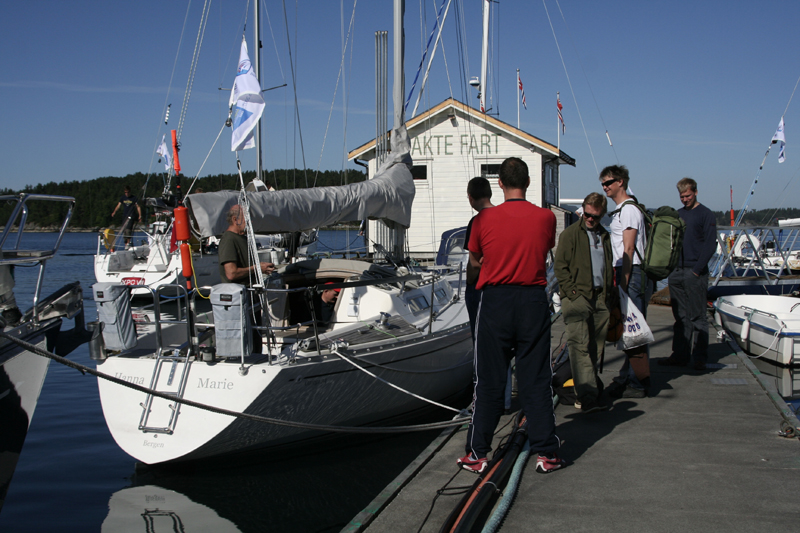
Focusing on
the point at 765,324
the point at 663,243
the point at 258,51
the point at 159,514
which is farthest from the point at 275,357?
the point at 258,51

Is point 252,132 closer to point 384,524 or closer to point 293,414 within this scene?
point 293,414

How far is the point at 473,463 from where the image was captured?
380 cm

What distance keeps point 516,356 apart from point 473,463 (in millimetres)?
751

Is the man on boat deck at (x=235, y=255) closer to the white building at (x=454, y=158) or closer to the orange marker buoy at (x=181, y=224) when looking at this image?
the orange marker buoy at (x=181, y=224)

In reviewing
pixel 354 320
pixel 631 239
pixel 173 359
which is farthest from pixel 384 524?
pixel 354 320

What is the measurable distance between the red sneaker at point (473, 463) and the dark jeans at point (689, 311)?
3.77m

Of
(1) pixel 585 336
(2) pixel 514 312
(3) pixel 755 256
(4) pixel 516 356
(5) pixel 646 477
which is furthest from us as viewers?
(3) pixel 755 256

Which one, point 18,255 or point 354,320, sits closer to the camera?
point 18,255

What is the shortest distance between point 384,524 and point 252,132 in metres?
3.67

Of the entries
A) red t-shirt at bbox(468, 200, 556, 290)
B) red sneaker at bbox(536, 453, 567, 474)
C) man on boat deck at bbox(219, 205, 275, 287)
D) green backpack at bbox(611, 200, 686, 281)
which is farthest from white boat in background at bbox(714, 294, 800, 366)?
man on boat deck at bbox(219, 205, 275, 287)

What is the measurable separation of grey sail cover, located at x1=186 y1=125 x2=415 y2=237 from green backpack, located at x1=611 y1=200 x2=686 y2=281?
9.34 feet

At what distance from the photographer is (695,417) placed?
195 inches

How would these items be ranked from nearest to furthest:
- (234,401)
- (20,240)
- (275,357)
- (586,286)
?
(586,286), (234,401), (20,240), (275,357)

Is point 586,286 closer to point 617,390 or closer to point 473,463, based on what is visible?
point 617,390
